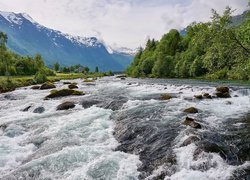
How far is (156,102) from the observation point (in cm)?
3441

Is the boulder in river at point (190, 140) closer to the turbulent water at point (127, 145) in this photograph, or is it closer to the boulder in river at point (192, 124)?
the turbulent water at point (127, 145)

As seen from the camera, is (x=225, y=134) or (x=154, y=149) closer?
(x=154, y=149)

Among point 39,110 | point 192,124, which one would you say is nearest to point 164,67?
point 39,110

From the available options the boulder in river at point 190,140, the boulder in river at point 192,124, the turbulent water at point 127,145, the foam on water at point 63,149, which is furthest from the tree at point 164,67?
the boulder in river at point 190,140

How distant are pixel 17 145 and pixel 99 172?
7876mm

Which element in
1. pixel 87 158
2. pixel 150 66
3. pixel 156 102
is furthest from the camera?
pixel 150 66

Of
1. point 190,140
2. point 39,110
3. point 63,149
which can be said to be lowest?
point 39,110

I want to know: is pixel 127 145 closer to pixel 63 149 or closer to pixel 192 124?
pixel 63 149

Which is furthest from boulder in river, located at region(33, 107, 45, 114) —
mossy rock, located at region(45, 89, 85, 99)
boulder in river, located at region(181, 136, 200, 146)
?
boulder in river, located at region(181, 136, 200, 146)

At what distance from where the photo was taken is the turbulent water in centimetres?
1485

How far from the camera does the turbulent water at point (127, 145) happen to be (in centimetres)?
1485

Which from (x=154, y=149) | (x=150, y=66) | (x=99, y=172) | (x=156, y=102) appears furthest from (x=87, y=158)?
(x=150, y=66)

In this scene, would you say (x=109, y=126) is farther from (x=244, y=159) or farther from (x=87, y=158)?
(x=244, y=159)

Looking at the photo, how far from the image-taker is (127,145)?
1902 cm
